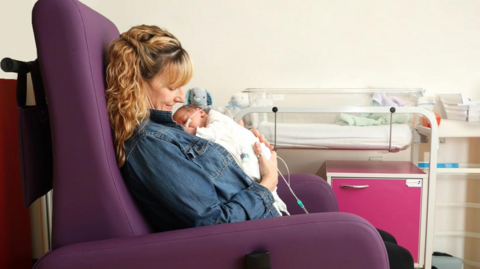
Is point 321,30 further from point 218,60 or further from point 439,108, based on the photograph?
point 439,108

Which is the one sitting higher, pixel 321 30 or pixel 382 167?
pixel 321 30

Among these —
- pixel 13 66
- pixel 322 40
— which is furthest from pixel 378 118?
pixel 13 66

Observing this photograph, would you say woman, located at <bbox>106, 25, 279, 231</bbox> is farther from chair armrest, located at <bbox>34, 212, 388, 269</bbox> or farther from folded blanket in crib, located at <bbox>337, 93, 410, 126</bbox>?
folded blanket in crib, located at <bbox>337, 93, 410, 126</bbox>

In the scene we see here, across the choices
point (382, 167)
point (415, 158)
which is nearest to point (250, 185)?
point (382, 167)

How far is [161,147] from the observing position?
42.6 inches

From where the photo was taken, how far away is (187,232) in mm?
1015

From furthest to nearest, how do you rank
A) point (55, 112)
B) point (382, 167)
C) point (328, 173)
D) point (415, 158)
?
point (415, 158), point (382, 167), point (328, 173), point (55, 112)

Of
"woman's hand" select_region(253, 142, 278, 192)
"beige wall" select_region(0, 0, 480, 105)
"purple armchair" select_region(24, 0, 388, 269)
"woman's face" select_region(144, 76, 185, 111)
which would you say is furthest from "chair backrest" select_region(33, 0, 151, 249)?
"beige wall" select_region(0, 0, 480, 105)

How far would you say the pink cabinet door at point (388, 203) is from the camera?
2033 mm

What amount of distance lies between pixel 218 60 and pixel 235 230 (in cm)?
177

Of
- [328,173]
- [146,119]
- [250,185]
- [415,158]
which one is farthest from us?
[415,158]

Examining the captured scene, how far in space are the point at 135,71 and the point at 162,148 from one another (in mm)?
201

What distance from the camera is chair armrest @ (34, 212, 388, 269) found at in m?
0.97

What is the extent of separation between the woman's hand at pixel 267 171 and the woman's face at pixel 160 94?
35 cm
